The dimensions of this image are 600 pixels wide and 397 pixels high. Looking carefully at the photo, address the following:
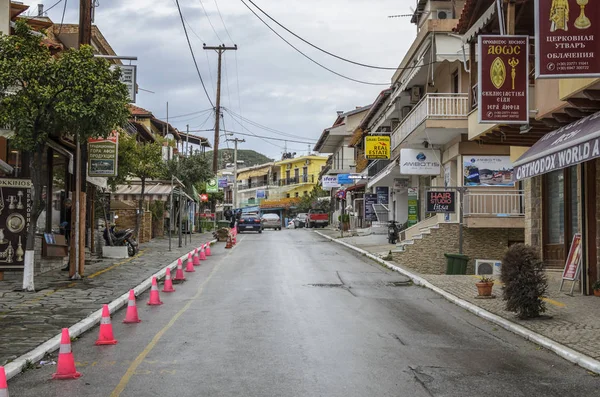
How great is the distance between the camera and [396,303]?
13.7 m

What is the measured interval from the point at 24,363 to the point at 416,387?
14.5ft

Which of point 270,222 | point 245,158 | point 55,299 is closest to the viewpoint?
point 55,299

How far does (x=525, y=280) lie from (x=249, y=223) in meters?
37.2

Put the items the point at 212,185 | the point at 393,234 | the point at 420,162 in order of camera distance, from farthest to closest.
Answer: the point at 212,185
the point at 393,234
the point at 420,162

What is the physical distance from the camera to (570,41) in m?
9.89

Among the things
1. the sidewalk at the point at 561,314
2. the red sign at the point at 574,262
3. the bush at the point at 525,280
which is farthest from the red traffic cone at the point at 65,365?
the red sign at the point at 574,262

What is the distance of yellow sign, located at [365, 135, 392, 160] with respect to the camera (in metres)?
34.9

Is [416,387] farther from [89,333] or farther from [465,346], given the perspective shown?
[89,333]

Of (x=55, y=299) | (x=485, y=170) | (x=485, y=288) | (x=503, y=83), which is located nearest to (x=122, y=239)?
(x=55, y=299)

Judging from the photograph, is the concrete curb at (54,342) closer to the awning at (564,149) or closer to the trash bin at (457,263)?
the awning at (564,149)

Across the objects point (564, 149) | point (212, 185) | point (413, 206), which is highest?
point (212, 185)

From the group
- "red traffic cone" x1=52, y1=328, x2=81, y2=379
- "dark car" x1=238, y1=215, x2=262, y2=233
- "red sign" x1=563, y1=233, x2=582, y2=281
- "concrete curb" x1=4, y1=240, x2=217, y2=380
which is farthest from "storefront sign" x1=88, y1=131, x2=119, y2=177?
"dark car" x1=238, y1=215, x2=262, y2=233

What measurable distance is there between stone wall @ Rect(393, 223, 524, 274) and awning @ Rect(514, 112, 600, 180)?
33.5 ft

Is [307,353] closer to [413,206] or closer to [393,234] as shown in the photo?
[393,234]
